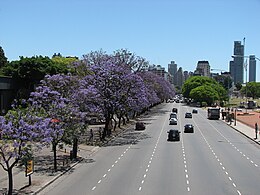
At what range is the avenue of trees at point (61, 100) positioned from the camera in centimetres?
2170

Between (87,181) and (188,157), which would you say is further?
(188,157)

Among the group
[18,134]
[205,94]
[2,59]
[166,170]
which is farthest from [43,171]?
[205,94]

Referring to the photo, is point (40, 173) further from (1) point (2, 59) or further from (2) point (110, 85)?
(1) point (2, 59)

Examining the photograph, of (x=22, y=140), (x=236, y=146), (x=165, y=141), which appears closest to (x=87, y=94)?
(x=165, y=141)

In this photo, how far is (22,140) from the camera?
2136 centimetres

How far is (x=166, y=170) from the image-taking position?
3055 cm

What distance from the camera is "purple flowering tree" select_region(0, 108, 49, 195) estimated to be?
826 inches

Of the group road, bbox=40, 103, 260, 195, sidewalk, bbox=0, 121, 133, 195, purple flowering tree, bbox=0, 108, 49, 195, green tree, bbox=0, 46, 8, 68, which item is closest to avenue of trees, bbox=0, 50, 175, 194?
purple flowering tree, bbox=0, 108, 49, 195

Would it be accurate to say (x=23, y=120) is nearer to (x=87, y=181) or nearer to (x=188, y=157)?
(x=87, y=181)

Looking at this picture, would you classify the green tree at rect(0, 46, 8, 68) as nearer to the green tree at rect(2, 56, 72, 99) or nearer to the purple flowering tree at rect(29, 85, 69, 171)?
the green tree at rect(2, 56, 72, 99)

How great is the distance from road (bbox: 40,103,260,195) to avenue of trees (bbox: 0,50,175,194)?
3079mm

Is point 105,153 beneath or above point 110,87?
beneath

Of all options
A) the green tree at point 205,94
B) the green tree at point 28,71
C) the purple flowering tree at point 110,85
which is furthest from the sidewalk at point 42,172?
the green tree at point 205,94

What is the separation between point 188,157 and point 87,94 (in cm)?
1082
